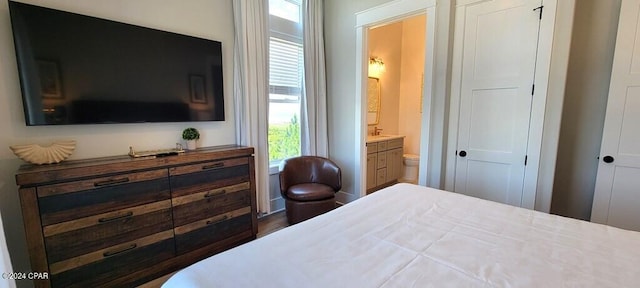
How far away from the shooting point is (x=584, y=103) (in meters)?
2.12

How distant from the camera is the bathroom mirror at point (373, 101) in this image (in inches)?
171

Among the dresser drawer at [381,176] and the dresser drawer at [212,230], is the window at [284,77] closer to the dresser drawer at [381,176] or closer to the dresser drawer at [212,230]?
the dresser drawer at [212,230]

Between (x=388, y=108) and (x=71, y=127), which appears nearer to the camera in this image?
(x=71, y=127)

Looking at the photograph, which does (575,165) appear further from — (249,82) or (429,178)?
(249,82)

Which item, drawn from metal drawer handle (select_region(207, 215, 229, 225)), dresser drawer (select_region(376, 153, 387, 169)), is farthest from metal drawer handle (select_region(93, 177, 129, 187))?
dresser drawer (select_region(376, 153, 387, 169))

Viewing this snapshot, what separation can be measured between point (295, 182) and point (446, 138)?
1748 millimetres

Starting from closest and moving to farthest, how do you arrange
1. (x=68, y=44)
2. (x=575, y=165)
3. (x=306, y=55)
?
(x=68, y=44) < (x=575, y=165) < (x=306, y=55)

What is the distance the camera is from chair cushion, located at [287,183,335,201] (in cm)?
277

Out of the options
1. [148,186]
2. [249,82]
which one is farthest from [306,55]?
[148,186]

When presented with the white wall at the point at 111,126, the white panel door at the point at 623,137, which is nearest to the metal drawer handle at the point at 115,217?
the white wall at the point at 111,126

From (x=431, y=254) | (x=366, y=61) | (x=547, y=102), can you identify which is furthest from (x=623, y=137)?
(x=366, y=61)

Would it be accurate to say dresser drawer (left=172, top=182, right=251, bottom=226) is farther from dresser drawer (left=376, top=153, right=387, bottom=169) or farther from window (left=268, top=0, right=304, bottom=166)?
dresser drawer (left=376, top=153, right=387, bottom=169)

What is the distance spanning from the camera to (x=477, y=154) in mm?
2508

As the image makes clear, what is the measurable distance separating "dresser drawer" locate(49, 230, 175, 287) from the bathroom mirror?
3360mm
